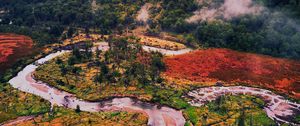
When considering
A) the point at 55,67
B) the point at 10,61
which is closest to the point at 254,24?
the point at 55,67

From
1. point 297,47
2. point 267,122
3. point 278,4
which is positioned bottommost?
point 267,122

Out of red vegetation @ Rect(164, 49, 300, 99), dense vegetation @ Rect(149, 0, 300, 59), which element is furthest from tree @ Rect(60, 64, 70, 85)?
dense vegetation @ Rect(149, 0, 300, 59)

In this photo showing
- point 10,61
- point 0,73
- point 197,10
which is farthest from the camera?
point 197,10

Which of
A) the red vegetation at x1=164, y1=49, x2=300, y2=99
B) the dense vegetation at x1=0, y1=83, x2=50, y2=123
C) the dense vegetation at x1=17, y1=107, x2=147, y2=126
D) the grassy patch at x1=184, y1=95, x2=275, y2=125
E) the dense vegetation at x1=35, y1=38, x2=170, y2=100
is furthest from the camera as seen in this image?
the red vegetation at x1=164, y1=49, x2=300, y2=99

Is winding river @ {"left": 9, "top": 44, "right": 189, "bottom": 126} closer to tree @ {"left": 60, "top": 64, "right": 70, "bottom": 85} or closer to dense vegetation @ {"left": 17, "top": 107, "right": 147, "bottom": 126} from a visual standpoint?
dense vegetation @ {"left": 17, "top": 107, "right": 147, "bottom": 126}

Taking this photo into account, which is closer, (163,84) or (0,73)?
(163,84)

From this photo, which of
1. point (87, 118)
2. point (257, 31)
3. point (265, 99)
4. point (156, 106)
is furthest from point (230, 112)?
point (257, 31)

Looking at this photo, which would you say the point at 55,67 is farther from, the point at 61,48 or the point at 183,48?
the point at 183,48

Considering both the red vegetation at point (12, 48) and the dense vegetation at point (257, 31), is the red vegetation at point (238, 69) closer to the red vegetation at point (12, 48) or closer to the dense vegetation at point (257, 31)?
the dense vegetation at point (257, 31)
